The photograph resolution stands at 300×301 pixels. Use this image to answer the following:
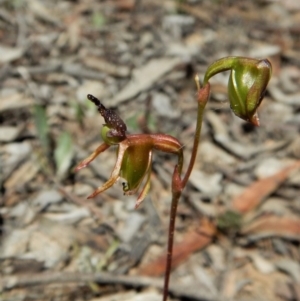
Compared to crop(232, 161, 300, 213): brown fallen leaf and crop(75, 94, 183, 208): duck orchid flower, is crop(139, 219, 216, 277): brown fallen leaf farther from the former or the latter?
crop(75, 94, 183, 208): duck orchid flower

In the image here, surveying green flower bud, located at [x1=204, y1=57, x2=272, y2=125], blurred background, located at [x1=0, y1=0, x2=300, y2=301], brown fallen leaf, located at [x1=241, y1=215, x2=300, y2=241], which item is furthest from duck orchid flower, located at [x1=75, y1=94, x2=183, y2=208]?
brown fallen leaf, located at [x1=241, y1=215, x2=300, y2=241]

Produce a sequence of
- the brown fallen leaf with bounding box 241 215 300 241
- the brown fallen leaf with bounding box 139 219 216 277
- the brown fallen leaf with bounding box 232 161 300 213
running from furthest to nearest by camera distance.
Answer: the brown fallen leaf with bounding box 232 161 300 213
the brown fallen leaf with bounding box 241 215 300 241
the brown fallen leaf with bounding box 139 219 216 277

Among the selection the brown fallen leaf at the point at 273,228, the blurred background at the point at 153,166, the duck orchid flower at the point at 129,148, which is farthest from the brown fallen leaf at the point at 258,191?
the duck orchid flower at the point at 129,148

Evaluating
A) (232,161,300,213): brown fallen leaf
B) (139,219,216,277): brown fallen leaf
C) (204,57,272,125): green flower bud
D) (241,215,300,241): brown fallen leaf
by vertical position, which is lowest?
(139,219,216,277): brown fallen leaf

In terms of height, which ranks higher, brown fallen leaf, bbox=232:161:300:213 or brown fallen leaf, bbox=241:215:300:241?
brown fallen leaf, bbox=232:161:300:213

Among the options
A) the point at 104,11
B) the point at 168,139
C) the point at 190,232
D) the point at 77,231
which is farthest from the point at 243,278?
the point at 104,11

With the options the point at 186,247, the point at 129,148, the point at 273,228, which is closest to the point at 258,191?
the point at 273,228

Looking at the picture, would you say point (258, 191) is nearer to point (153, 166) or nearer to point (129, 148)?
point (153, 166)
